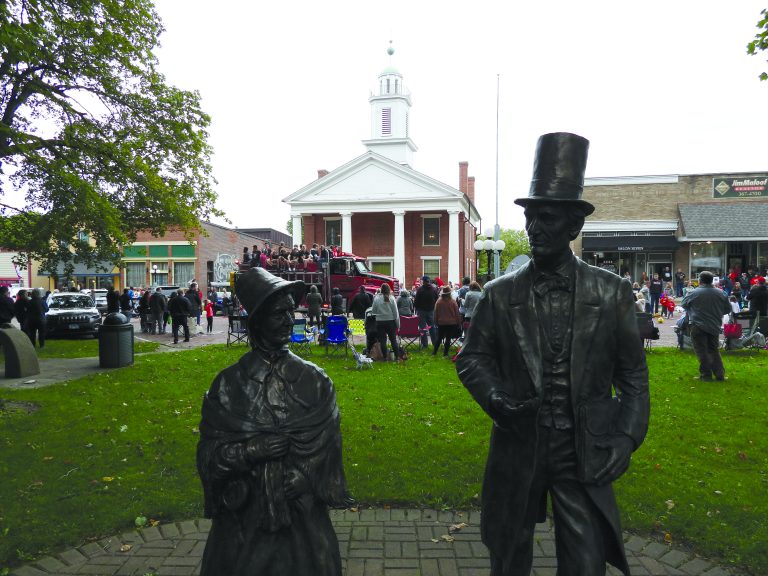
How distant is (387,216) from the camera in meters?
47.2

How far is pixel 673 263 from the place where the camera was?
3762 centimetres

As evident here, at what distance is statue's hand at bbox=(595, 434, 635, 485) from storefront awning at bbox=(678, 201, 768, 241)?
37700mm

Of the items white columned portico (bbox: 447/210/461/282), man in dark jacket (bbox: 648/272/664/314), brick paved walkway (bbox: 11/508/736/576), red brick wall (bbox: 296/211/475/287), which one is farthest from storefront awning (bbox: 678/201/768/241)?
brick paved walkway (bbox: 11/508/736/576)

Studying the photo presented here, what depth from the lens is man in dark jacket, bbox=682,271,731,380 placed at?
1070cm

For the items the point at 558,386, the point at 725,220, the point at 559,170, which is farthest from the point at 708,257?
the point at 558,386

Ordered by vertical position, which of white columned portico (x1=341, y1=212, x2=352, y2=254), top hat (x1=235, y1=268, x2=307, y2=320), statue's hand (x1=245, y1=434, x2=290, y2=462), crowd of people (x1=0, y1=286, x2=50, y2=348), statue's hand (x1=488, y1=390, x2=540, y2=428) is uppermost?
white columned portico (x1=341, y1=212, x2=352, y2=254)

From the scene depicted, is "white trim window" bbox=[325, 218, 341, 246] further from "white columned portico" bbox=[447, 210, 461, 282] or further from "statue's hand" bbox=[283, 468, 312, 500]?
"statue's hand" bbox=[283, 468, 312, 500]

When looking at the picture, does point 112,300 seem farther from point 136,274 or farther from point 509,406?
point 136,274

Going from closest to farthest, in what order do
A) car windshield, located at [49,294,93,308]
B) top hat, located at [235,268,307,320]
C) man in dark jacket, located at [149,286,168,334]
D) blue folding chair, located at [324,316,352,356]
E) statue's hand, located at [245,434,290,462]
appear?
statue's hand, located at [245,434,290,462], top hat, located at [235,268,307,320], blue folding chair, located at [324,316,352,356], car windshield, located at [49,294,93,308], man in dark jacket, located at [149,286,168,334]

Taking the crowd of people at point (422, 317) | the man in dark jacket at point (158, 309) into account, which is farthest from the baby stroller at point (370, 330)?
the man in dark jacket at point (158, 309)

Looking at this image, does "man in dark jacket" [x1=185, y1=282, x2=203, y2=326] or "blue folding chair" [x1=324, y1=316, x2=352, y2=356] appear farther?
"man in dark jacket" [x1=185, y1=282, x2=203, y2=326]

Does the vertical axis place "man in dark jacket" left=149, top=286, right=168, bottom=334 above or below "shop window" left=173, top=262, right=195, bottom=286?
below

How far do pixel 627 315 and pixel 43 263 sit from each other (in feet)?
67.9

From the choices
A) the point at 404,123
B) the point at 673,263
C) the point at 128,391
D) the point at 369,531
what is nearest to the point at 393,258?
the point at 404,123
